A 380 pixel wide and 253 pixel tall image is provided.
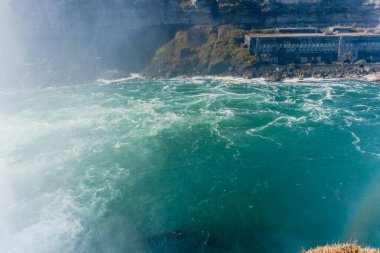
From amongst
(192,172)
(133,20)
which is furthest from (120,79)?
(192,172)

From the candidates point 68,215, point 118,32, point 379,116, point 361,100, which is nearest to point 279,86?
point 361,100

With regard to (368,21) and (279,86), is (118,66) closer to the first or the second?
(279,86)

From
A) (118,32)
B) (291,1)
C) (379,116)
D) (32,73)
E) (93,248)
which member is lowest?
(93,248)

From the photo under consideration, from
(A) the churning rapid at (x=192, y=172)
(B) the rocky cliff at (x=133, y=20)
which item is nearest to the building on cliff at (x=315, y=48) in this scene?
(B) the rocky cliff at (x=133, y=20)

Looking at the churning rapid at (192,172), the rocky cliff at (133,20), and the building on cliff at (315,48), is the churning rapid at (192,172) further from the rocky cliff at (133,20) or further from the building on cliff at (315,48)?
the rocky cliff at (133,20)

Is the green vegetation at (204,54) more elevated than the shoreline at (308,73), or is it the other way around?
the green vegetation at (204,54)

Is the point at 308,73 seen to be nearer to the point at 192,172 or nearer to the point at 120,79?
the point at 120,79

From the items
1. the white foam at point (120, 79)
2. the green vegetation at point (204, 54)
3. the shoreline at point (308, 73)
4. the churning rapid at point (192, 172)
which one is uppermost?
the green vegetation at point (204, 54)
